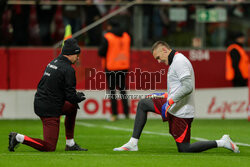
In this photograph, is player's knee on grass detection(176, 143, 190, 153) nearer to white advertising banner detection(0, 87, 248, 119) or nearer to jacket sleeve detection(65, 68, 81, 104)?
jacket sleeve detection(65, 68, 81, 104)

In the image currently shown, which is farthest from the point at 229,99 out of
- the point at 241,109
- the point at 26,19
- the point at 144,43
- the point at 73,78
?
the point at 73,78

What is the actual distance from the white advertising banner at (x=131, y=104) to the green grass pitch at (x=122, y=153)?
30.3 inches

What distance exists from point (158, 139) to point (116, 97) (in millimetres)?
4044

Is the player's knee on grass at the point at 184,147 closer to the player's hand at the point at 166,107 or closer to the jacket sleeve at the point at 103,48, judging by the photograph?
the player's hand at the point at 166,107

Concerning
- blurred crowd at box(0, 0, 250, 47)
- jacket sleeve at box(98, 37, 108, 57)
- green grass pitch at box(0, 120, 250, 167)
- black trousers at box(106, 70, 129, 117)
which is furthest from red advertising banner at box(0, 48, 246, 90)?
green grass pitch at box(0, 120, 250, 167)

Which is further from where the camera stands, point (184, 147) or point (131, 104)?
point (131, 104)

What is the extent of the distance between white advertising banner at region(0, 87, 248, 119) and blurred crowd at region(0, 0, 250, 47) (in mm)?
1346

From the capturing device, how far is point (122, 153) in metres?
A: 9.68

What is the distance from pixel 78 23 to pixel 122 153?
315 inches

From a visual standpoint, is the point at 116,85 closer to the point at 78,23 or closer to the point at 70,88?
the point at 78,23

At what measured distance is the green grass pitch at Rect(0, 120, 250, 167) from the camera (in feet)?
28.4

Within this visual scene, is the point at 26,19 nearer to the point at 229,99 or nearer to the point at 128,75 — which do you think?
the point at 128,75

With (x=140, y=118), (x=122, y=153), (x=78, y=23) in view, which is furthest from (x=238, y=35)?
(x=122, y=153)

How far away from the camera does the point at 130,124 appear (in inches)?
601
